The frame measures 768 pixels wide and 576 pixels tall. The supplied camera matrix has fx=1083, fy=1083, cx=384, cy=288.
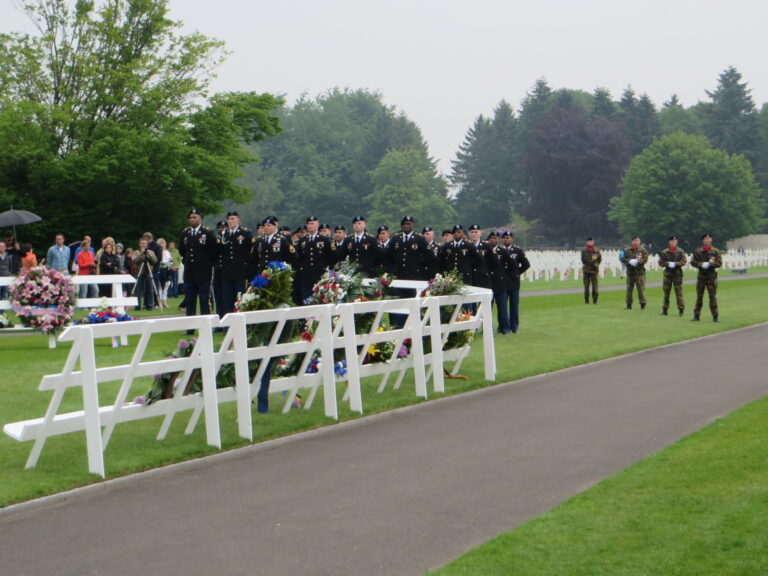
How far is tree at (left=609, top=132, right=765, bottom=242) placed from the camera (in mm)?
86250

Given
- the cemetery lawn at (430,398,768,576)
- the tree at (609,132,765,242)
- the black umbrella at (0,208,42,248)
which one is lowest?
the cemetery lawn at (430,398,768,576)

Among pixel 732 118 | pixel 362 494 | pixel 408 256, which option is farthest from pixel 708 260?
pixel 732 118

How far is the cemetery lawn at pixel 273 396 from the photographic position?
8023 mm

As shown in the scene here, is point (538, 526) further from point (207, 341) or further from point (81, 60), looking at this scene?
point (81, 60)

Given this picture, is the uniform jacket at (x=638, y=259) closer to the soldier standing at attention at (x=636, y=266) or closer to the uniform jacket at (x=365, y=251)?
the soldier standing at attention at (x=636, y=266)

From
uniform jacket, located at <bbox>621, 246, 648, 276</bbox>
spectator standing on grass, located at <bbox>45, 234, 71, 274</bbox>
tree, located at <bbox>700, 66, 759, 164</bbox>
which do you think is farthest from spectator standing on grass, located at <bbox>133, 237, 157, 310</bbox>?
tree, located at <bbox>700, 66, 759, 164</bbox>

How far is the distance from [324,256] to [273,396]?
759 centimetres

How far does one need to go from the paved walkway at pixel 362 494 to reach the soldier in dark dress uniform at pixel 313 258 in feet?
25.0

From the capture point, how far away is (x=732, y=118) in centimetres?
12106

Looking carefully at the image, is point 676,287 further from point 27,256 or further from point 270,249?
point 27,256

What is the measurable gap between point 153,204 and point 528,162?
7282cm

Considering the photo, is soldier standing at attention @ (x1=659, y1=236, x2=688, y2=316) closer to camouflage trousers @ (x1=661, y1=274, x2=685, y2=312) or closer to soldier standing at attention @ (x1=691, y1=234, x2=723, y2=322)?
camouflage trousers @ (x1=661, y1=274, x2=685, y2=312)

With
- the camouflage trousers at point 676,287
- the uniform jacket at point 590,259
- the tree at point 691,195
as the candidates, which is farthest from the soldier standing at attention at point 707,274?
the tree at point 691,195

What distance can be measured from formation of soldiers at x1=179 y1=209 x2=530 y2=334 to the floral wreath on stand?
85.8 inches
